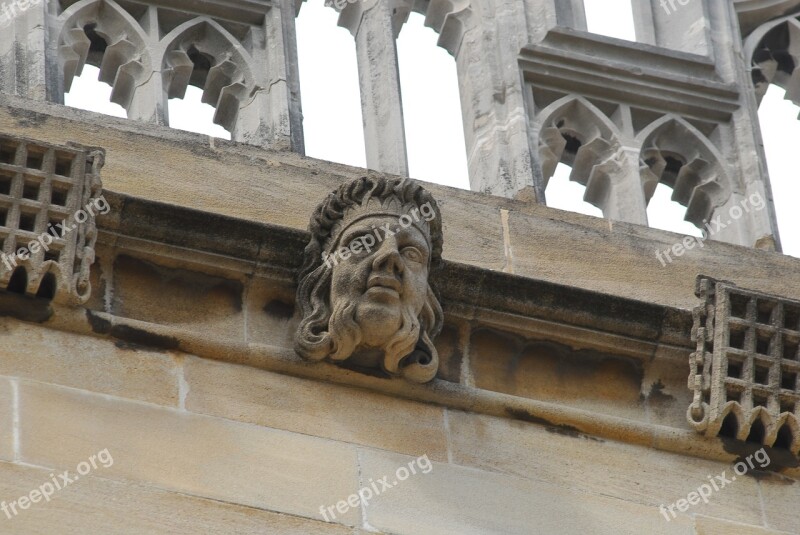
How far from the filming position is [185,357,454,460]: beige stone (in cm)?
836

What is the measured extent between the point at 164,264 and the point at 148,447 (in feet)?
2.48

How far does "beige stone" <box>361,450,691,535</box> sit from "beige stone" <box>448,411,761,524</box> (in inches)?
1.7

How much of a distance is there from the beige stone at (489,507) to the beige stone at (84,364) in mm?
699

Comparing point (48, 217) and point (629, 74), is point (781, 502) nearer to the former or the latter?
point (629, 74)

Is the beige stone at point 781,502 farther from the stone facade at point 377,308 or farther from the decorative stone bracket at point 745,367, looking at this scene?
the decorative stone bracket at point 745,367

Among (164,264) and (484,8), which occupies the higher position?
(484,8)

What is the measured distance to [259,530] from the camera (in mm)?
7980

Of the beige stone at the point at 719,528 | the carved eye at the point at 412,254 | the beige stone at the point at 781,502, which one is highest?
the carved eye at the point at 412,254

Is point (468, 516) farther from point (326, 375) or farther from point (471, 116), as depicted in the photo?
point (471, 116)

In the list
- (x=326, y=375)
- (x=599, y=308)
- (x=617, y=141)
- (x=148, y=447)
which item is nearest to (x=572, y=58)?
(x=617, y=141)

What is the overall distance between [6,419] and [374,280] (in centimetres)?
127

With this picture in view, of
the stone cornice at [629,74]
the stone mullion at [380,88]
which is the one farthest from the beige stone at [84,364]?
the stone cornice at [629,74]

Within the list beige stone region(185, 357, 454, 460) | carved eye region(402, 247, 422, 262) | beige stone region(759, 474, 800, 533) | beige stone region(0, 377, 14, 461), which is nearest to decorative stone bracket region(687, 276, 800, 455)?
beige stone region(759, 474, 800, 533)

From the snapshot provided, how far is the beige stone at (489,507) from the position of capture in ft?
27.0
